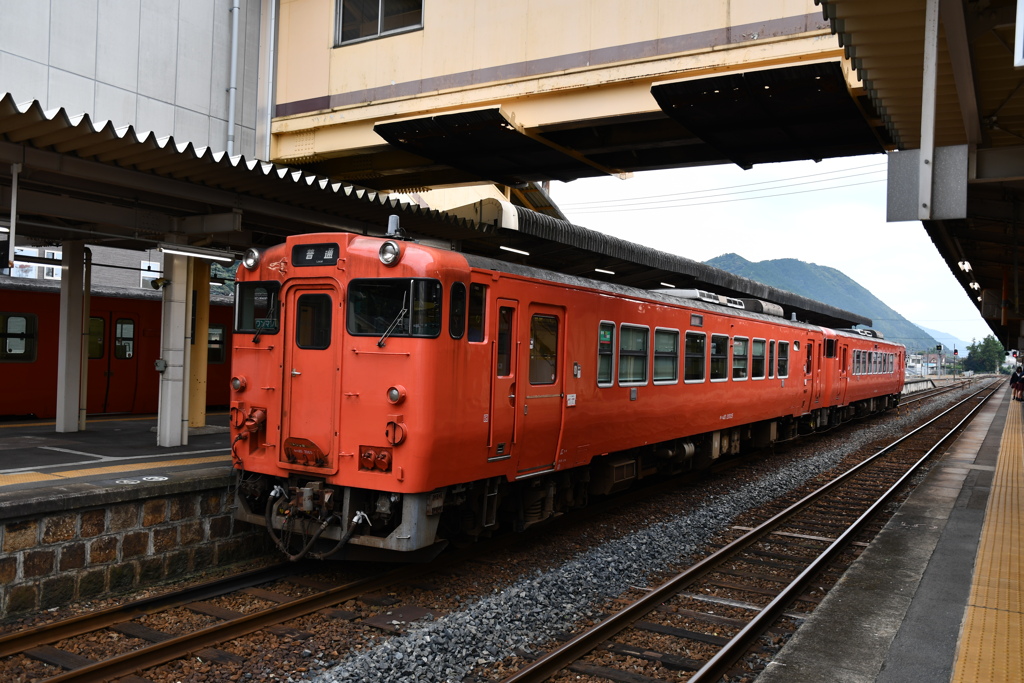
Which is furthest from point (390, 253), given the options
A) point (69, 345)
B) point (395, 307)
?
point (69, 345)

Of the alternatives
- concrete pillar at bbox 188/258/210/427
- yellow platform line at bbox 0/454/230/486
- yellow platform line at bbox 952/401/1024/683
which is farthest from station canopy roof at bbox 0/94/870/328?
yellow platform line at bbox 952/401/1024/683

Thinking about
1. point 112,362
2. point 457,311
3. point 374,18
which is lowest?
point 112,362

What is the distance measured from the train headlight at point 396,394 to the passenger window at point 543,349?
1.70 m

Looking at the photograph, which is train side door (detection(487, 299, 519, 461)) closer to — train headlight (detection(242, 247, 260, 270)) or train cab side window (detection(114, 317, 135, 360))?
train headlight (detection(242, 247, 260, 270))

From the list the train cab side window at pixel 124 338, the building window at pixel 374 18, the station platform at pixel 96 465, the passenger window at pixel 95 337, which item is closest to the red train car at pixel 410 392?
the station platform at pixel 96 465

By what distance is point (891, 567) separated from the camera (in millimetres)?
7242

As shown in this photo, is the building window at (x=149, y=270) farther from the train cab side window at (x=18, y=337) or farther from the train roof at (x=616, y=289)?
the train roof at (x=616, y=289)

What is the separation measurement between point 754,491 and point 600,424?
4.17m

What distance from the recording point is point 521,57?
12.3 meters

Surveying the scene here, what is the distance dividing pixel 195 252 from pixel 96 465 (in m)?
2.59

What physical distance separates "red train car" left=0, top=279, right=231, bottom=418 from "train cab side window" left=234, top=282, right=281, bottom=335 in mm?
7150

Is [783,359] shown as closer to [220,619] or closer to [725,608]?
[725,608]

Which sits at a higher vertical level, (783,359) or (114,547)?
(783,359)

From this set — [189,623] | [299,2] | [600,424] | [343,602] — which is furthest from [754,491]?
[299,2]
